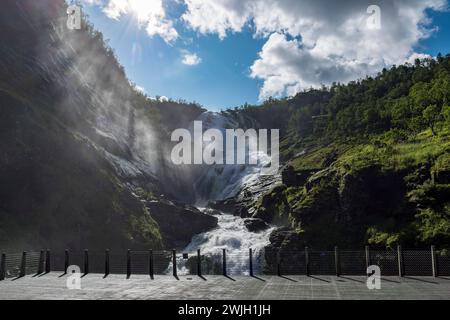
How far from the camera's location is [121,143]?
85.8 metres

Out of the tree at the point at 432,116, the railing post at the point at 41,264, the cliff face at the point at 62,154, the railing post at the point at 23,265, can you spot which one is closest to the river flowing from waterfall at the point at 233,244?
the cliff face at the point at 62,154

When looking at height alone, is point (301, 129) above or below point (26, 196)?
above

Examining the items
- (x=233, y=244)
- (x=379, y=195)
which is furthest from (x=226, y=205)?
(x=379, y=195)

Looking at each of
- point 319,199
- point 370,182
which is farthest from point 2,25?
point 370,182

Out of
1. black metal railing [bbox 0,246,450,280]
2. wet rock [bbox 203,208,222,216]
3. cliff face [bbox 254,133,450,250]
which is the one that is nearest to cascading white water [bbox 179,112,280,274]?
black metal railing [bbox 0,246,450,280]

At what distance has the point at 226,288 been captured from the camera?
20.7 m

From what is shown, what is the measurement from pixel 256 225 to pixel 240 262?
11.0 m

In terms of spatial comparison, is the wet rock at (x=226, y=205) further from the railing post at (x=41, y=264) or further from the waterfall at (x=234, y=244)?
the railing post at (x=41, y=264)

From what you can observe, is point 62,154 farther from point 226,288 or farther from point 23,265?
point 226,288

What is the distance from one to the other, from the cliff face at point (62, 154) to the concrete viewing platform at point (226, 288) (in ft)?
84.5

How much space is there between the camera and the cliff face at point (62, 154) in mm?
51219

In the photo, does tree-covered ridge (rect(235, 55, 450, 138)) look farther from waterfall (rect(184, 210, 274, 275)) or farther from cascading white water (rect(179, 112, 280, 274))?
waterfall (rect(184, 210, 274, 275))

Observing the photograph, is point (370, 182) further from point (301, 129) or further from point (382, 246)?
point (301, 129)
